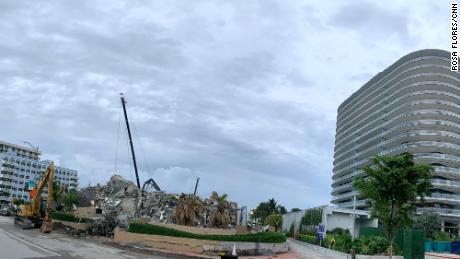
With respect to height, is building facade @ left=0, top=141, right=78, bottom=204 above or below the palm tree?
above

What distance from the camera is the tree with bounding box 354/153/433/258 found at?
30.3 metres

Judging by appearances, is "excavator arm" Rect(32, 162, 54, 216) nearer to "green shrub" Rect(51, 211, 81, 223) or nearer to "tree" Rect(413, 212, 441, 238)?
"green shrub" Rect(51, 211, 81, 223)

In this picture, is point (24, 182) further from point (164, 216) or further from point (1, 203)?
point (164, 216)

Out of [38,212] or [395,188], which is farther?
[38,212]

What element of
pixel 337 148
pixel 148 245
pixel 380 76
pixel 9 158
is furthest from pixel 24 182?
pixel 148 245

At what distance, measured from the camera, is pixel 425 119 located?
115688mm

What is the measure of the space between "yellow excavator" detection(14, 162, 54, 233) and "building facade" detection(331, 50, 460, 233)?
216 feet

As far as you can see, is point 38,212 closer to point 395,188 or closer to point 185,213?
point 185,213

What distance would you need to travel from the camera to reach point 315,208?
78.1 m

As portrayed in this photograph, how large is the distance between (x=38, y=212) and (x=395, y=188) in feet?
121

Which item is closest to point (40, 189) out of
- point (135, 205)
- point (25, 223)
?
point (25, 223)

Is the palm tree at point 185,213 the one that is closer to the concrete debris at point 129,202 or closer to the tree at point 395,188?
the concrete debris at point 129,202

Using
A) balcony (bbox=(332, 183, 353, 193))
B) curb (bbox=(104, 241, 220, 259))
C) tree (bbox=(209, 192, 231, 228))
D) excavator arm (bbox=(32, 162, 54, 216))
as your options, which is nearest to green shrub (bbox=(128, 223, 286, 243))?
curb (bbox=(104, 241, 220, 259))

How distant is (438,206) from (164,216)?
74113 mm
